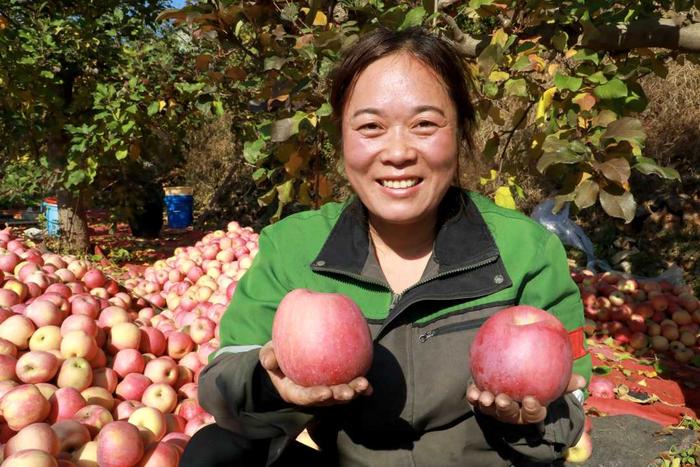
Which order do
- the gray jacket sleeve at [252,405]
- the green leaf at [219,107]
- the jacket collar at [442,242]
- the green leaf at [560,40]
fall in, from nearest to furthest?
the gray jacket sleeve at [252,405] < the jacket collar at [442,242] < the green leaf at [560,40] < the green leaf at [219,107]

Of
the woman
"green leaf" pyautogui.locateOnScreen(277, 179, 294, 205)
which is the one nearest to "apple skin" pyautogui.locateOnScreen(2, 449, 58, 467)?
the woman

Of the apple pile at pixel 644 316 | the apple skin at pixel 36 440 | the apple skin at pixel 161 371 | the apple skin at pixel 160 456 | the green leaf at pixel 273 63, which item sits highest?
the green leaf at pixel 273 63

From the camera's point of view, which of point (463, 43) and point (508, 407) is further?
point (463, 43)

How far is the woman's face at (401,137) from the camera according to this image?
1576 millimetres

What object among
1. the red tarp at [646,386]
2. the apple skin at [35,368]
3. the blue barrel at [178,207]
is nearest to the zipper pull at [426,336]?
the apple skin at [35,368]

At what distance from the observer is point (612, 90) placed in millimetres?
2064

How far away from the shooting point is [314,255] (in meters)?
1.76

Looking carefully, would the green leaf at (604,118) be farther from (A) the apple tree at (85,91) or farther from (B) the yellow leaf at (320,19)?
(A) the apple tree at (85,91)

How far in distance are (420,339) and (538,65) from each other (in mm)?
1569

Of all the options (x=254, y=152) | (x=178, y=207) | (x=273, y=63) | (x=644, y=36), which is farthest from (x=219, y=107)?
(x=178, y=207)

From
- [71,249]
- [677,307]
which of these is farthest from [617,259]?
[71,249]

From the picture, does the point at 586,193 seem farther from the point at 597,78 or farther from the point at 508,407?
the point at 508,407

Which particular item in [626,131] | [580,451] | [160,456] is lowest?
[580,451]

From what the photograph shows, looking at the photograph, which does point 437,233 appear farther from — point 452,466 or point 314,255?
point 452,466
